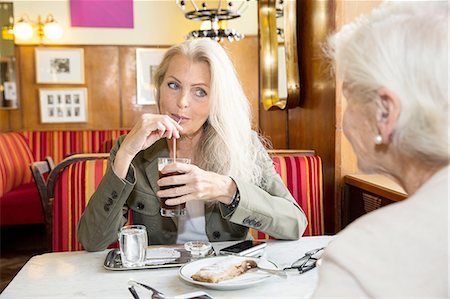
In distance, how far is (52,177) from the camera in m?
2.59

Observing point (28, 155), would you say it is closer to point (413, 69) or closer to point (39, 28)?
point (39, 28)

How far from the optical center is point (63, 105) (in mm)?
6754

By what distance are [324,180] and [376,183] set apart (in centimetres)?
58

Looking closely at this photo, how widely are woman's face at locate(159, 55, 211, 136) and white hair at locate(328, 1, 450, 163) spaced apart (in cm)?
121

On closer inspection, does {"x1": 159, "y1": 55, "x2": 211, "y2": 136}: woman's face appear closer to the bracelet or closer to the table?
the bracelet

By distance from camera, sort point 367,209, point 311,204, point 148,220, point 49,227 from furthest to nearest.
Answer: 1. point 49,227
2. point 367,209
3. point 311,204
4. point 148,220

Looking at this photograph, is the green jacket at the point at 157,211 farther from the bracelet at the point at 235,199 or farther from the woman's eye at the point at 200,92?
the woman's eye at the point at 200,92

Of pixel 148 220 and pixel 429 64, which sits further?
pixel 148 220

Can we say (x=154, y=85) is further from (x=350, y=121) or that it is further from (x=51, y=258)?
(x=350, y=121)

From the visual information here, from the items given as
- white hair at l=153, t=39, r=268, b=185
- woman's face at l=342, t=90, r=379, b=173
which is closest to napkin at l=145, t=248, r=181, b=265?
white hair at l=153, t=39, r=268, b=185

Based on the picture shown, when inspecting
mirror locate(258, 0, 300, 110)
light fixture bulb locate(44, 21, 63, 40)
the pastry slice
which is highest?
light fixture bulb locate(44, 21, 63, 40)

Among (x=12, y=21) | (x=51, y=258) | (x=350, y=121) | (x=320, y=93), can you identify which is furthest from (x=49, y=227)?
(x=12, y=21)

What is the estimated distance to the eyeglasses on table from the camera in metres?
1.41

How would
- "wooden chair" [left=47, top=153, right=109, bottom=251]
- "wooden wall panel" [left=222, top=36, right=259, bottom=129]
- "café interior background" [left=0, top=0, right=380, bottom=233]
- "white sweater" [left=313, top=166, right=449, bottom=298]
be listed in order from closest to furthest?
1. "white sweater" [left=313, top=166, right=449, bottom=298]
2. "wooden chair" [left=47, top=153, right=109, bottom=251]
3. "café interior background" [left=0, top=0, right=380, bottom=233]
4. "wooden wall panel" [left=222, top=36, right=259, bottom=129]
